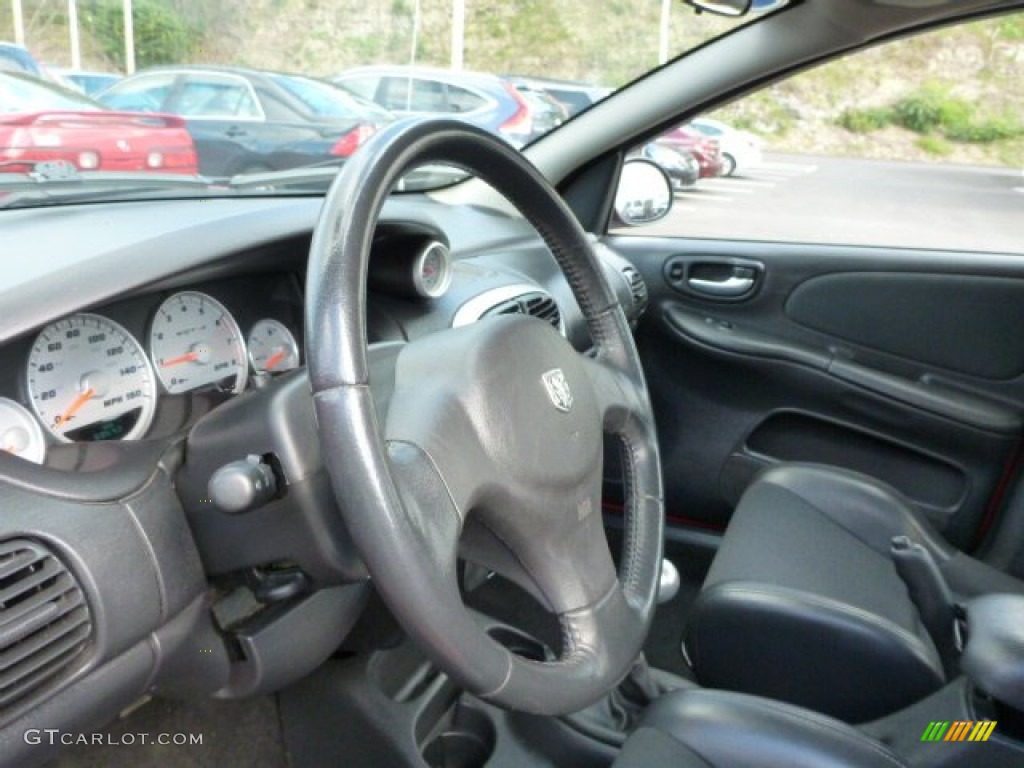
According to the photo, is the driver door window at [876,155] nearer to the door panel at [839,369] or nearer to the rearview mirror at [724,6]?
the door panel at [839,369]

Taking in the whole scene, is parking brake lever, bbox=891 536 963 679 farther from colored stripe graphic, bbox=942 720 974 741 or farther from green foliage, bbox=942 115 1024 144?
green foliage, bbox=942 115 1024 144

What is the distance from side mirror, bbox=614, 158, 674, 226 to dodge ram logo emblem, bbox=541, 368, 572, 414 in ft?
4.52

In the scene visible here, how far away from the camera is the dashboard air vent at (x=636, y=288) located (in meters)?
2.31

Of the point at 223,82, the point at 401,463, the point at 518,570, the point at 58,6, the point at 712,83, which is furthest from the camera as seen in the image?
the point at 712,83

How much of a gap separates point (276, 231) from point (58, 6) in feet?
1.84

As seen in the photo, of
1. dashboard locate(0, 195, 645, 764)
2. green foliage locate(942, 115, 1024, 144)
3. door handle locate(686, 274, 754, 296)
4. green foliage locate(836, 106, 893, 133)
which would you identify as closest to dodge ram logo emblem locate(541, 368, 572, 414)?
dashboard locate(0, 195, 645, 764)

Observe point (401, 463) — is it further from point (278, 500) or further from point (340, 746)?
point (340, 746)

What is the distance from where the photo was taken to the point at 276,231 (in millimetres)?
1346

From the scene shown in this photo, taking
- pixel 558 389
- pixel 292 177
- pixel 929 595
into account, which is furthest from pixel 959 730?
pixel 292 177

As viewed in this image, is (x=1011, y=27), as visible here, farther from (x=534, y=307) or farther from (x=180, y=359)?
(x=180, y=359)

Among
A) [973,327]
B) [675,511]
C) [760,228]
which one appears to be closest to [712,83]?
[760,228]

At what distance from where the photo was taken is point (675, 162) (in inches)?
101

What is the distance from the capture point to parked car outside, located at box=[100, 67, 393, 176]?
1.65 metres

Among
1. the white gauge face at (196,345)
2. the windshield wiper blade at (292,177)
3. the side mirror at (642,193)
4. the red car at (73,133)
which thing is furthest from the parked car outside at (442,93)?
the white gauge face at (196,345)
